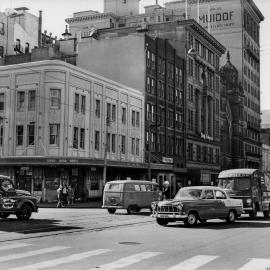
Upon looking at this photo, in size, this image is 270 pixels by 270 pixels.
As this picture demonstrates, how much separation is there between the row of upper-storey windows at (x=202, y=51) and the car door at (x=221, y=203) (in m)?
46.9

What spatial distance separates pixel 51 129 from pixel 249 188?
800 inches

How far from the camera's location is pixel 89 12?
294 ft

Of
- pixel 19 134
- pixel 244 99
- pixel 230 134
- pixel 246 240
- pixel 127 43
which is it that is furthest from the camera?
pixel 244 99

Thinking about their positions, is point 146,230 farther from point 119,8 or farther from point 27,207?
point 119,8

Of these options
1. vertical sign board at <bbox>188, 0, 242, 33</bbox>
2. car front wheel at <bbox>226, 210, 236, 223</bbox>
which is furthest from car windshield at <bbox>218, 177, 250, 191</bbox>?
vertical sign board at <bbox>188, 0, 242, 33</bbox>

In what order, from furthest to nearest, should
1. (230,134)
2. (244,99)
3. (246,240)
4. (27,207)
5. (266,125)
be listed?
(266,125), (244,99), (230,134), (27,207), (246,240)

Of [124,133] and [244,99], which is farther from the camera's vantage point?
[244,99]

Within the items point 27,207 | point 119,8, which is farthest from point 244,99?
point 27,207

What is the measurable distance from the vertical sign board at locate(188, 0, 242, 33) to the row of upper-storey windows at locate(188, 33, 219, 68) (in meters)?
12.0

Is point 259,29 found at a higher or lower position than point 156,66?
higher

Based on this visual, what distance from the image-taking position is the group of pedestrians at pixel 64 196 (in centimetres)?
3662

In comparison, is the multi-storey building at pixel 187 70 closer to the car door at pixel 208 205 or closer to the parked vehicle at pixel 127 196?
the parked vehicle at pixel 127 196

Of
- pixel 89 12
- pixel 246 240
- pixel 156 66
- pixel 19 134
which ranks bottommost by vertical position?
pixel 246 240

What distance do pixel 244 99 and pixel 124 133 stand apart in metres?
46.5
